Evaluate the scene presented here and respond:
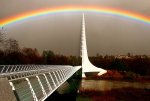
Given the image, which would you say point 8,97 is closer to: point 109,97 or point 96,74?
point 109,97

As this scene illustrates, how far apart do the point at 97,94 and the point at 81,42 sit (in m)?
48.9

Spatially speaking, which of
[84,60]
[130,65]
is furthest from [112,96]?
[130,65]

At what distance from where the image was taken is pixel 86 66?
310 ft

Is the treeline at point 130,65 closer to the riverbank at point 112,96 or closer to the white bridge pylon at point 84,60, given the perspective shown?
the white bridge pylon at point 84,60

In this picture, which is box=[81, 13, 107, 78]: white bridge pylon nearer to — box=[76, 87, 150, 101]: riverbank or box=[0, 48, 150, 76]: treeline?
box=[0, 48, 150, 76]: treeline

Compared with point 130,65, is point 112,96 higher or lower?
lower

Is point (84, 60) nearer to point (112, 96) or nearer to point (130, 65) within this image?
point (130, 65)

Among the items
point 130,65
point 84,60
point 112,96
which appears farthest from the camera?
point 130,65

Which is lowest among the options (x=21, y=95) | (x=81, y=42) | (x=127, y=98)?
(x=127, y=98)

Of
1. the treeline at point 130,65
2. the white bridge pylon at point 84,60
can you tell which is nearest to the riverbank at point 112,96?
the white bridge pylon at point 84,60

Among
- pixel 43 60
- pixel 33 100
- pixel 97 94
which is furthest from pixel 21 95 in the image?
pixel 43 60

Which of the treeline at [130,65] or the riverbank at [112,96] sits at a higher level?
the treeline at [130,65]

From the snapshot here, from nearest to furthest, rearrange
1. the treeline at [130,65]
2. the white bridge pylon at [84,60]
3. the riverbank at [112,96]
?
the riverbank at [112,96] → the white bridge pylon at [84,60] → the treeline at [130,65]

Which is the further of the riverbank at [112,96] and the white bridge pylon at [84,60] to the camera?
the white bridge pylon at [84,60]
